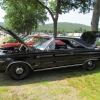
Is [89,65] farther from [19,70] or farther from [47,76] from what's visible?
[19,70]

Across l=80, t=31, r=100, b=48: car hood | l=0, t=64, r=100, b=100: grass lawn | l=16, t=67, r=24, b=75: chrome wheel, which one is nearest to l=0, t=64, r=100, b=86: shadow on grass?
l=0, t=64, r=100, b=100: grass lawn

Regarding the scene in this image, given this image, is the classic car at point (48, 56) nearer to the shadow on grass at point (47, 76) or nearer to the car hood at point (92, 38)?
the car hood at point (92, 38)

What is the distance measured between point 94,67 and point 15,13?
103ft

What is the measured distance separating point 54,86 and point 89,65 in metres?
2.40

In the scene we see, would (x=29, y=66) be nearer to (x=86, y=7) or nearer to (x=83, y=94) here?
(x=83, y=94)

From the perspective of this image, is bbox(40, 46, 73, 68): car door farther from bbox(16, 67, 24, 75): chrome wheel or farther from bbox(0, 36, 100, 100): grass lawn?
bbox(16, 67, 24, 75): chrome wheel

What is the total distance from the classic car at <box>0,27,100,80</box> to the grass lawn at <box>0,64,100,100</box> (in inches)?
13.5

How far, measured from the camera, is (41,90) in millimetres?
4727

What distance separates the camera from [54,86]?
5027mm

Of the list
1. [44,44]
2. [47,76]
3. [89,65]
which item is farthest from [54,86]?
[89,65]

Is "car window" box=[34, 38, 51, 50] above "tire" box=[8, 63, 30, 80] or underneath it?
above

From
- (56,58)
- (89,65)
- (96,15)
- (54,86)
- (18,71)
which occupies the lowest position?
(54,86)

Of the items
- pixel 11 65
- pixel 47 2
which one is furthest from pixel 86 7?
pixel 11 65

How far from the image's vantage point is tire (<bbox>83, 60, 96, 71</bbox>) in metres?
6.70
